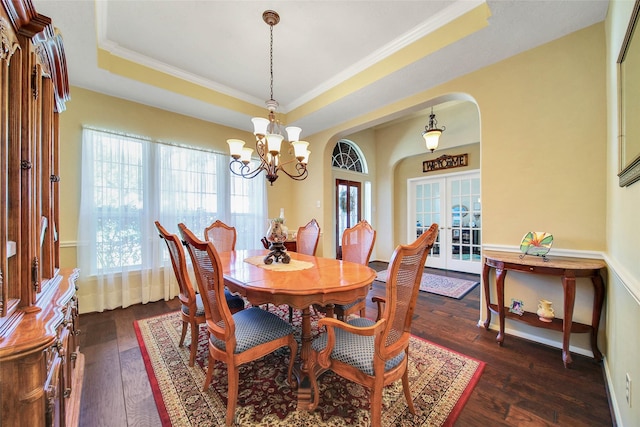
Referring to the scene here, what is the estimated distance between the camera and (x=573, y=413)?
1.42 meters

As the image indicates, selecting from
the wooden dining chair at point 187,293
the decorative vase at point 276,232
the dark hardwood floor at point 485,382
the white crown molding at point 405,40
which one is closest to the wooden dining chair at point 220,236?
the wooden dining chair at point 187,293

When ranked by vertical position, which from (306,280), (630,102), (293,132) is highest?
(293,132)

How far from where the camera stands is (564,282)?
1.86m

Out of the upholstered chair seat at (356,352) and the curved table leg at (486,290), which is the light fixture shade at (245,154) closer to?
the upholstered chair seat at (356,352)

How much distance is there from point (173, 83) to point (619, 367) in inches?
179

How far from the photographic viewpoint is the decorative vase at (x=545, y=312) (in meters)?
2.04

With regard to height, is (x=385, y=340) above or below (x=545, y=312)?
above

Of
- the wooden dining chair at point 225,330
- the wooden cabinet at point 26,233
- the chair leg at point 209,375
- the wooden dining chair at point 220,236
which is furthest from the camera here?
the wooden dining chair at point 220,236

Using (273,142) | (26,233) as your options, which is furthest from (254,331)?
(273,142)

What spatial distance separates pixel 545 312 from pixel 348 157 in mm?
4411

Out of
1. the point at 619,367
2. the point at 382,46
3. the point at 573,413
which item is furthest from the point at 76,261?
the point at 619,367

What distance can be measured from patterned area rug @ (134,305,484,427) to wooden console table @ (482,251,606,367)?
61 centimetres

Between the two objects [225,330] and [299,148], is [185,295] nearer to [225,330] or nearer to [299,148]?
[225,330]

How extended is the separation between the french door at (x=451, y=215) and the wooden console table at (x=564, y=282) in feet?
8.79
